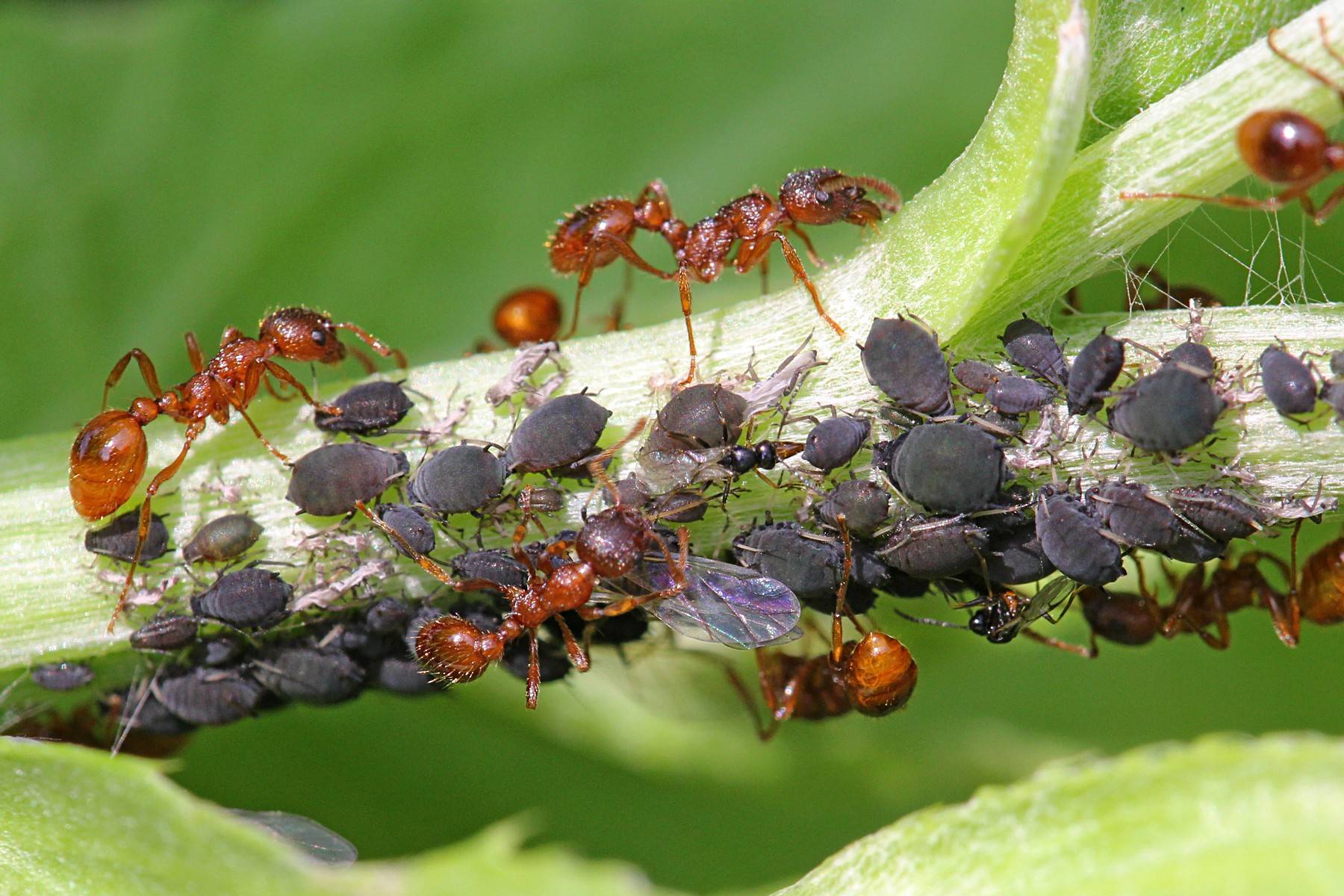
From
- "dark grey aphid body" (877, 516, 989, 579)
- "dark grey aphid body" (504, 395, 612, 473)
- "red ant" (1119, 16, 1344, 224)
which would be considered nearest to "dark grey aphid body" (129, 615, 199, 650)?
"dark grey aphid body" (504, 395, 612, 473)

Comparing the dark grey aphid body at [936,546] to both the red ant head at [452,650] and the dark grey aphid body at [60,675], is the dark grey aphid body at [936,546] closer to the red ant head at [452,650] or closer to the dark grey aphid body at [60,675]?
the red ant head at [452,650]

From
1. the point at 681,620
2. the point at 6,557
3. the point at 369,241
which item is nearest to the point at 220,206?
the point at 369,241

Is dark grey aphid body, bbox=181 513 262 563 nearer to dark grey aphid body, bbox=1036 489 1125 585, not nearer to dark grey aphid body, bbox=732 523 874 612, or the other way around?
dark grey aphid body, bbox=732 523 874 612

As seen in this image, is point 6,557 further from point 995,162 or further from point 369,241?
point 995,162

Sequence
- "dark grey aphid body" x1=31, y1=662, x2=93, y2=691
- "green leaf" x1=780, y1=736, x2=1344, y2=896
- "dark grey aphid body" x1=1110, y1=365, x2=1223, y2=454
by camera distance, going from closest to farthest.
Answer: "green leaf" x1=780, y1=736, x2=1344, y2=896 → "dark grey aphid body" x1=1110, y1=365, x2=1223, y2=454 → "dark grey aphid body" x1=31, y1=662, x2=93, y2=691

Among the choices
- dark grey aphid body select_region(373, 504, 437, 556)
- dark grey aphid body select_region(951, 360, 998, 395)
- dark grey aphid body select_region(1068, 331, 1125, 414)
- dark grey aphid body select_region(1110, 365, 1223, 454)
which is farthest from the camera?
dark grey aphid body select_region(373, 504, 437, 556)

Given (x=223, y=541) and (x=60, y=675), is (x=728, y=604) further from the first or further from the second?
(x=60, y=675)

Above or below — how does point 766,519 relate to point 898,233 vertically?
below
